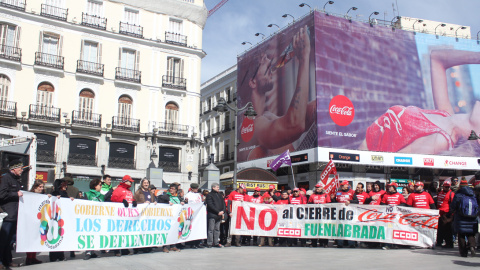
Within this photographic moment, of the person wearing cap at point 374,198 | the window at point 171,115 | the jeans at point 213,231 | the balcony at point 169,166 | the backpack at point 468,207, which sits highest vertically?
the window at point 171,115

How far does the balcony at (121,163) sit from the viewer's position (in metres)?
33.7

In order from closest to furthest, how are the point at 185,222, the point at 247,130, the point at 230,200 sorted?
1. the point at 185,222
2. the point at 230,200
3. the point at 247,130

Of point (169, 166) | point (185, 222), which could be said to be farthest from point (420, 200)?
point (169, 166)

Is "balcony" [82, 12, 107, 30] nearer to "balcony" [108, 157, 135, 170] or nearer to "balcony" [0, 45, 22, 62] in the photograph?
"balcony" [0, 45, 22, 62]

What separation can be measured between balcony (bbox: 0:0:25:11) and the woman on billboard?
A: 2736 cm

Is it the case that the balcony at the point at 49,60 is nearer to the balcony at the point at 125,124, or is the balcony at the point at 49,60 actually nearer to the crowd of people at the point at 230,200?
the balcony at the point at 125,124

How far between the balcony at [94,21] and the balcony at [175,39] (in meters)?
4.97

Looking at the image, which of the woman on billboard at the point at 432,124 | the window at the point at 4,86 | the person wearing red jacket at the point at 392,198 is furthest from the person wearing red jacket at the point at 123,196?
the woman on billboard at the point at 432,124

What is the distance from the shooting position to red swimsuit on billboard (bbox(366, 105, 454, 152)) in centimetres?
3756

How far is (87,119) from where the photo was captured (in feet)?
109

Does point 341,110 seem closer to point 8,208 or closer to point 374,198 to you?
point 374,198

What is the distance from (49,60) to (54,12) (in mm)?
3640

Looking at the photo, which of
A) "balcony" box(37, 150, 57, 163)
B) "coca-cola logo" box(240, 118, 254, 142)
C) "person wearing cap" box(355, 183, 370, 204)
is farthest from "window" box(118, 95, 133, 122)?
"person wearing cap" box(355, 183, 370, 204)

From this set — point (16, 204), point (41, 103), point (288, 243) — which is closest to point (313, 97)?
point (41, 103)
